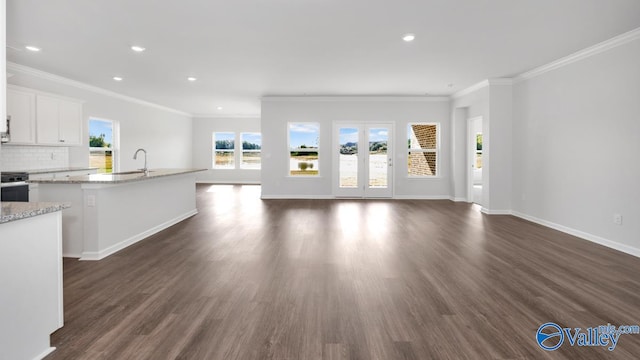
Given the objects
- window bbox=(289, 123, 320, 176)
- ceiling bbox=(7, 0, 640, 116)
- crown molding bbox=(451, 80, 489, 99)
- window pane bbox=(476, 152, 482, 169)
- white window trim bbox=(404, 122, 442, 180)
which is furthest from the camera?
window pane bbox=(476, 152, 482, 169)

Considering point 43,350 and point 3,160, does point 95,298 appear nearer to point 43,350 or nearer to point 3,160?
point 43,350

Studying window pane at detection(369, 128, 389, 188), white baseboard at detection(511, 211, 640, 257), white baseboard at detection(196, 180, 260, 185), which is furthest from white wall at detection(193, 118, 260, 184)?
white baseboard at detection(511, 211, 640, 257)

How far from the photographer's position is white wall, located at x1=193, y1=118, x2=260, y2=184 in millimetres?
13053

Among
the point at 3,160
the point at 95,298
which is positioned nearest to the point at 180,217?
the point at 3,160

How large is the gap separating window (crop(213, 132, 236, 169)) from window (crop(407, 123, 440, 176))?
7.04 m

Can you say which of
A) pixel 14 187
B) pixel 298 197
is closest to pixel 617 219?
pixel 298 197

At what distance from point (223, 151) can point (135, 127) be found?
3970 mm

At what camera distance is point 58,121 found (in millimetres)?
6215

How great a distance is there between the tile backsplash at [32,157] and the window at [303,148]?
4936 mm

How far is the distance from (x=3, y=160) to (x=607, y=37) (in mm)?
9062

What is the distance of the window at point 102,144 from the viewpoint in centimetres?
805

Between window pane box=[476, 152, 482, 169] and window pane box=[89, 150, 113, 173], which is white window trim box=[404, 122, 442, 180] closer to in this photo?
window pane box=[476, 152, 482, 169]

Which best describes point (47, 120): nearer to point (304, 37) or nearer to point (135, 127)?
point (135, 127)

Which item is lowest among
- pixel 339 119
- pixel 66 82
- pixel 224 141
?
pixel 224 141
